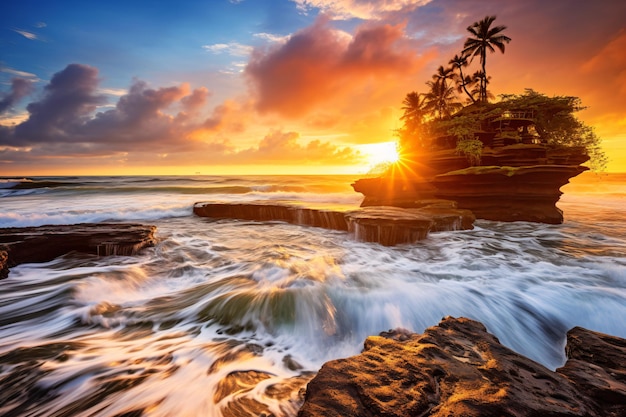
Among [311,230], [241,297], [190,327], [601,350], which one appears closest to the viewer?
[601,350]

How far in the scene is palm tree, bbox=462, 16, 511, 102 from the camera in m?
24.4

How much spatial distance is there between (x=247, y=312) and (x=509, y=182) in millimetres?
16555

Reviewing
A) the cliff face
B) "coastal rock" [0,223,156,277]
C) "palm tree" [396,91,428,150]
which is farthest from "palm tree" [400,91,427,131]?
"coastal rock" [0,223,156,277]

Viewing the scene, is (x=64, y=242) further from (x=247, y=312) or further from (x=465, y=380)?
(x=465, y=380)

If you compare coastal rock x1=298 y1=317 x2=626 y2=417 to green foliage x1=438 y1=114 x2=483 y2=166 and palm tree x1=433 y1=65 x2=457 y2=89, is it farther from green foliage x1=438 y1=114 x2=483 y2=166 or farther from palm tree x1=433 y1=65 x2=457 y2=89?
palm tree x1=433 y1=65 x2=457 y2=89

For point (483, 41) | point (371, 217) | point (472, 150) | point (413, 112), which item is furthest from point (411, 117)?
point (371, 217)

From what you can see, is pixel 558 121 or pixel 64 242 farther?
pixel 558 121

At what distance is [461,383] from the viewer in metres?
2.45

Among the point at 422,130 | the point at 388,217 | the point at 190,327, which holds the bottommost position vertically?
the point at 190,327

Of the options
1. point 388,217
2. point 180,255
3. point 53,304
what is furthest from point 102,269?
point 388,217

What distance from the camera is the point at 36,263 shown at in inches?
310

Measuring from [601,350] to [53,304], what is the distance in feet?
30.5

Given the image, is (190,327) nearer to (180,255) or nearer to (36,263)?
(180,255)

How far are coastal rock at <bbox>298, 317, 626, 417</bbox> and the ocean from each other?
3.03 feet
